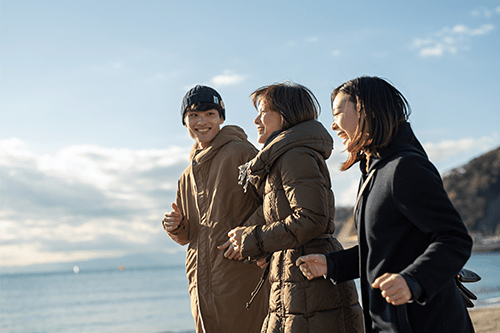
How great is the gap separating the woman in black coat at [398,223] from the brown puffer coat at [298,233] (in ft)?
1.21

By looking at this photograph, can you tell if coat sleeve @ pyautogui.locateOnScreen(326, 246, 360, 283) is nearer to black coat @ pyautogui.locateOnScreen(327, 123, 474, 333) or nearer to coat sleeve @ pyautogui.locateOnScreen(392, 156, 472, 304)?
black coat @ pyautogui.locateOnScreen(327, 123, 474, 333)

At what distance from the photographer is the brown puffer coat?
7.50 feet

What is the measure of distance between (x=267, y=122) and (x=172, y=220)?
1.08 meters

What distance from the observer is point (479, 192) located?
8375 centimetres

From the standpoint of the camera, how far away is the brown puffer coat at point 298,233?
2.29 metres

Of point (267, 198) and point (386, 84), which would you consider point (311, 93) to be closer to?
point (267, 198)

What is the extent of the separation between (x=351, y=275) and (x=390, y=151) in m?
0.63

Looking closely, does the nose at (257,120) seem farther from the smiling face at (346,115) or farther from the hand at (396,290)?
the hand at (396,290)

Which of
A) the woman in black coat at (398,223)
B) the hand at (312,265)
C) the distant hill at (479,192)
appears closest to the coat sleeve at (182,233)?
the hand at (312,265)

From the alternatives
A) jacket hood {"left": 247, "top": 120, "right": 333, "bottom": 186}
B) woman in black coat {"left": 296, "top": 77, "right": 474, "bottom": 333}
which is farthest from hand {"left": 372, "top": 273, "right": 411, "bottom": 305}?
jacket hood {"left": 247, "top": 120, "right": 333, "bottom": 186}

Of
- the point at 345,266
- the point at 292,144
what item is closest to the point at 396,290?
the point at 345,266

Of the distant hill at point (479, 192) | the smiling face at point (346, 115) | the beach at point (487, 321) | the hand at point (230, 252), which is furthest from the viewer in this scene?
the distant hill at point (479, 192)

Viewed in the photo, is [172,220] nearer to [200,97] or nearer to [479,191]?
[200,97]

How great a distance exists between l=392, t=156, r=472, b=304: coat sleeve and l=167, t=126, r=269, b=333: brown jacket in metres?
1.51
